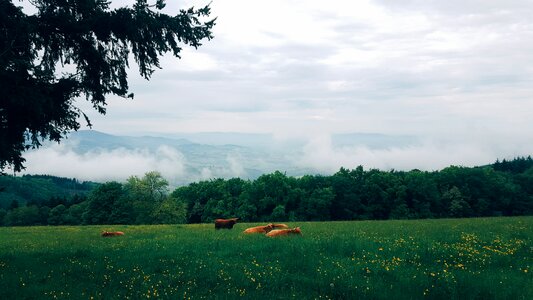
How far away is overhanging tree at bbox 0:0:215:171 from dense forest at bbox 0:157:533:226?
226 ft

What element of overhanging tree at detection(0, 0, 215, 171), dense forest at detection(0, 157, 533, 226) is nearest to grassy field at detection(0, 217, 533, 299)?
overhanging tree at detection(0, 0, 215, 171)

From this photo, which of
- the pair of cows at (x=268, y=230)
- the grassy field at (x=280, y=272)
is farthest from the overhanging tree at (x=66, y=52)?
the pair of cows at (x=268, y=230)

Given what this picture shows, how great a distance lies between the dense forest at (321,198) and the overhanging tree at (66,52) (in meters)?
68.9

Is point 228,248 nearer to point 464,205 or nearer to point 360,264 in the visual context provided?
point 360,264

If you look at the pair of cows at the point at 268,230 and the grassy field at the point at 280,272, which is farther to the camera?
the pair of cows at the point at 268,230

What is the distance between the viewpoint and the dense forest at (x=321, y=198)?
81688 millimetres

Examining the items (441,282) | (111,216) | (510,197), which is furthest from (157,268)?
(510,197)

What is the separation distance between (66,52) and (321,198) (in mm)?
78065

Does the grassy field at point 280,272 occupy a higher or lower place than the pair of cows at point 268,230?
higher

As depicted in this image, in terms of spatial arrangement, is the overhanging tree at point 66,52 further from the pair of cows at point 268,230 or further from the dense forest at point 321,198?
the dense forest at point 321,198

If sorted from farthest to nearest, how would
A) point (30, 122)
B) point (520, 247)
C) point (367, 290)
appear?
point (520, 247) < point (30, 122) < point (367, 290)

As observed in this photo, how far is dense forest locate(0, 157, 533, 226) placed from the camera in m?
81.7

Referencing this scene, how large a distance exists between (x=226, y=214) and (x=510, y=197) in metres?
69.5

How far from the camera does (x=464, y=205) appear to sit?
8712 centimetres
